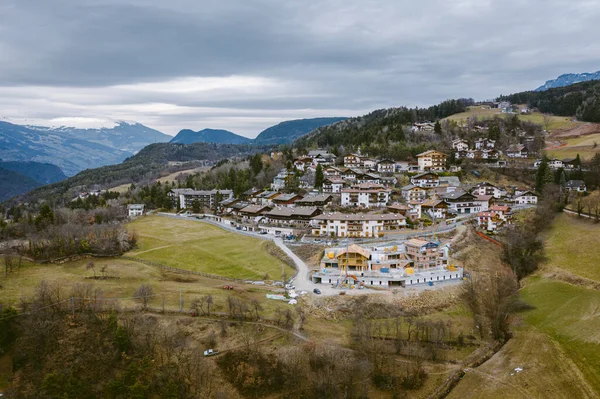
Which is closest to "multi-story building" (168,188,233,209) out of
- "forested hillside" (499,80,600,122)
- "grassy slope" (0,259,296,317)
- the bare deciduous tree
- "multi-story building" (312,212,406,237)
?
"multi-story building" (312,212,406,237)

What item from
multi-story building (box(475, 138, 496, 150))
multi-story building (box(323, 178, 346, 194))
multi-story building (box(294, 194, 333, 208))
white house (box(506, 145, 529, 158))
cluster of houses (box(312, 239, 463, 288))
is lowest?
cluster of houses (box(312, 239, 463, 288))

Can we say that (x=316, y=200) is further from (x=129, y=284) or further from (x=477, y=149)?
(x=477, y=149)

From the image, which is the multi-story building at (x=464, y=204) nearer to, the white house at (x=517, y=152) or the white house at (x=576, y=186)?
the white house at (x=576, y=186)

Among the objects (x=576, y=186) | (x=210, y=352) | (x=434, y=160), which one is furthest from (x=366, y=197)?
(x=210, y=352)

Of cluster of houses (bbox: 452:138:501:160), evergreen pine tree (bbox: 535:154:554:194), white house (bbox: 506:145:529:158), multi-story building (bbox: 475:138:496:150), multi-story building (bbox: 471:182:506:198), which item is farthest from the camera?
multi-story building (bbox: 475:138:496:150)

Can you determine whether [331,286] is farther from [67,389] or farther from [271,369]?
[67,389]

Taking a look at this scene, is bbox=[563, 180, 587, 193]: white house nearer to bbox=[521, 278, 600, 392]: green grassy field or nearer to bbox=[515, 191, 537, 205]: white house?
bbox=[515, 191, 537, 205]: white house

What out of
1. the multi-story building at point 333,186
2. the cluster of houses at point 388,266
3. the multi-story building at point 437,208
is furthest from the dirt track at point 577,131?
the cluster of houses at point 388,266

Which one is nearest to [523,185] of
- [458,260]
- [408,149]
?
[408,149]

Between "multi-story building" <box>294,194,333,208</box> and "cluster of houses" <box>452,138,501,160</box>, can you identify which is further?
"cluster of houses" <box>452,138,501,160</box>
